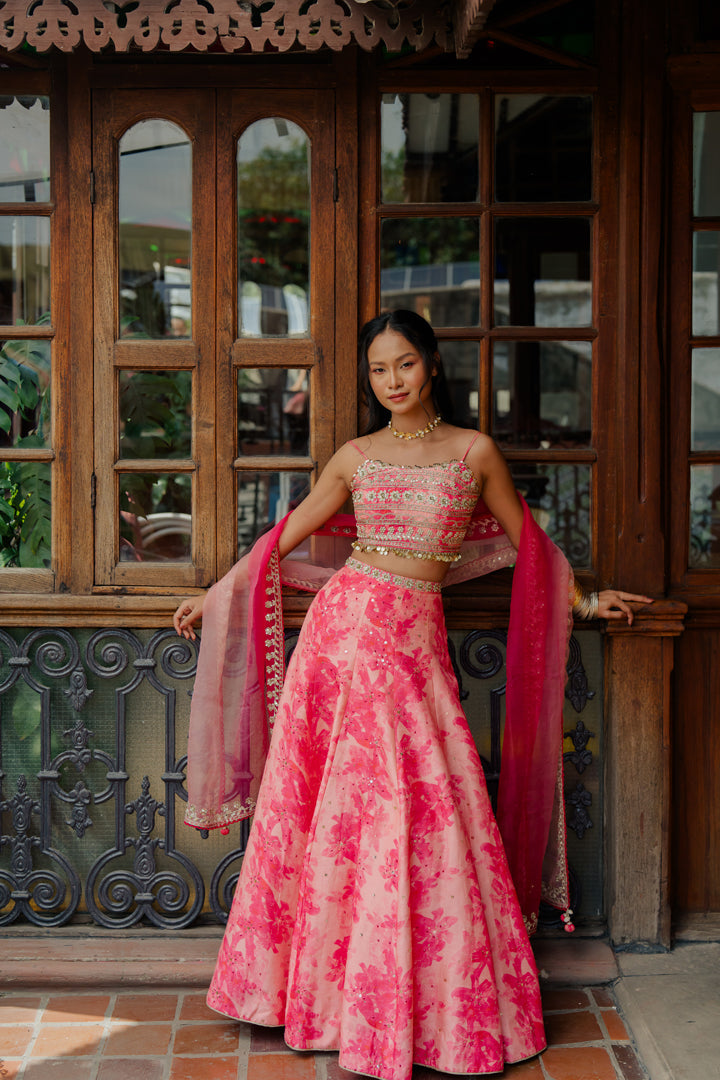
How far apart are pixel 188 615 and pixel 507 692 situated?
40.3 inches

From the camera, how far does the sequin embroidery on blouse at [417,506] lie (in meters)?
2.77

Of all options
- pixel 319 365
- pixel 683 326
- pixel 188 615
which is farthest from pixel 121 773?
pixel 683 326

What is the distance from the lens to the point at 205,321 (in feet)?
10.8

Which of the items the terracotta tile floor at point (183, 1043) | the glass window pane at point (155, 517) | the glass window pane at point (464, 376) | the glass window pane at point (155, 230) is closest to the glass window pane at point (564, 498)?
the glass window pane at point (464, 376)

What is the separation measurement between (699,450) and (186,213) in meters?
1.94

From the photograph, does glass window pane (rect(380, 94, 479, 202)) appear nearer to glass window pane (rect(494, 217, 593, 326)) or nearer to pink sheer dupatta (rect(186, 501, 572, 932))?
glass window pane (rect(494, 217, 593, 326))

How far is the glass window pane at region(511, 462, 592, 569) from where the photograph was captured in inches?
132

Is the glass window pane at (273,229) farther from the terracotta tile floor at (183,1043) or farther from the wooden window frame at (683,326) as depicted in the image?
the terracotta tile floor at (183,1043)

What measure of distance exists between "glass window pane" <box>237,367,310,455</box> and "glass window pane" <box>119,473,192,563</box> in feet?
0.87

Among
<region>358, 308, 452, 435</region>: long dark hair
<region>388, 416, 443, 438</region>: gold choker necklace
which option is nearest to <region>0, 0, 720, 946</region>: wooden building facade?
<region>358, 308, 452, 435</region>: long dark hair

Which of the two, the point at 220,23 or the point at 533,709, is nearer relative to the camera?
the point at 220,23

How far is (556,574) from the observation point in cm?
299

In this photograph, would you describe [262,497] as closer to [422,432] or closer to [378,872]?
[422,432]

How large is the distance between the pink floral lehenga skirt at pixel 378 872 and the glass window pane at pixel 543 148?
4.83 ft
